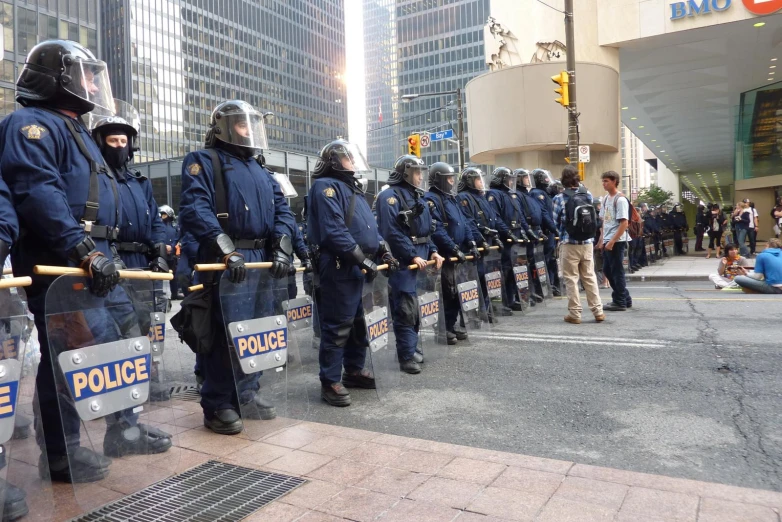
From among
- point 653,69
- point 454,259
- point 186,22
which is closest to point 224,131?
point 454,259

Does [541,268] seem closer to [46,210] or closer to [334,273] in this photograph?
[334,273]

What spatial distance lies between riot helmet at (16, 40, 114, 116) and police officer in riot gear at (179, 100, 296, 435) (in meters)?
0.77

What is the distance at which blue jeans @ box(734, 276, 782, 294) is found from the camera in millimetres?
9961

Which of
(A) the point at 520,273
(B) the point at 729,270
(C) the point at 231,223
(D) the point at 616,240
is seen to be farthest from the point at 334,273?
(B) the point at 729,270

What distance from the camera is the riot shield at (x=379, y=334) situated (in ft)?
15.6

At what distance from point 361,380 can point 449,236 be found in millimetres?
2373

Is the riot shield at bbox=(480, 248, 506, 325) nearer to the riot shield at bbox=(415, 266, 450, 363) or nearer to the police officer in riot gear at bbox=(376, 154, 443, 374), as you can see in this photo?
the riot shield at bbox=(415, 266, 450, 363)

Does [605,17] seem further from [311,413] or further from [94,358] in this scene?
[94,358]

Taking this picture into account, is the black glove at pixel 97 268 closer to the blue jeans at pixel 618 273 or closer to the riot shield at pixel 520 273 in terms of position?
the riot shield at pixel 520 273

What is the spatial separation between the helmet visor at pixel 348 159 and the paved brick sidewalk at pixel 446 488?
87.6 inches

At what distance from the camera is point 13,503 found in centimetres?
252

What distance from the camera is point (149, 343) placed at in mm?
3068

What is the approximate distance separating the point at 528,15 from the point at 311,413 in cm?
1772

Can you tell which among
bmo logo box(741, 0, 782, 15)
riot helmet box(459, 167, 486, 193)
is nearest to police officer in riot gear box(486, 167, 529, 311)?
riot helmet box(459, 167, 486, 193)
